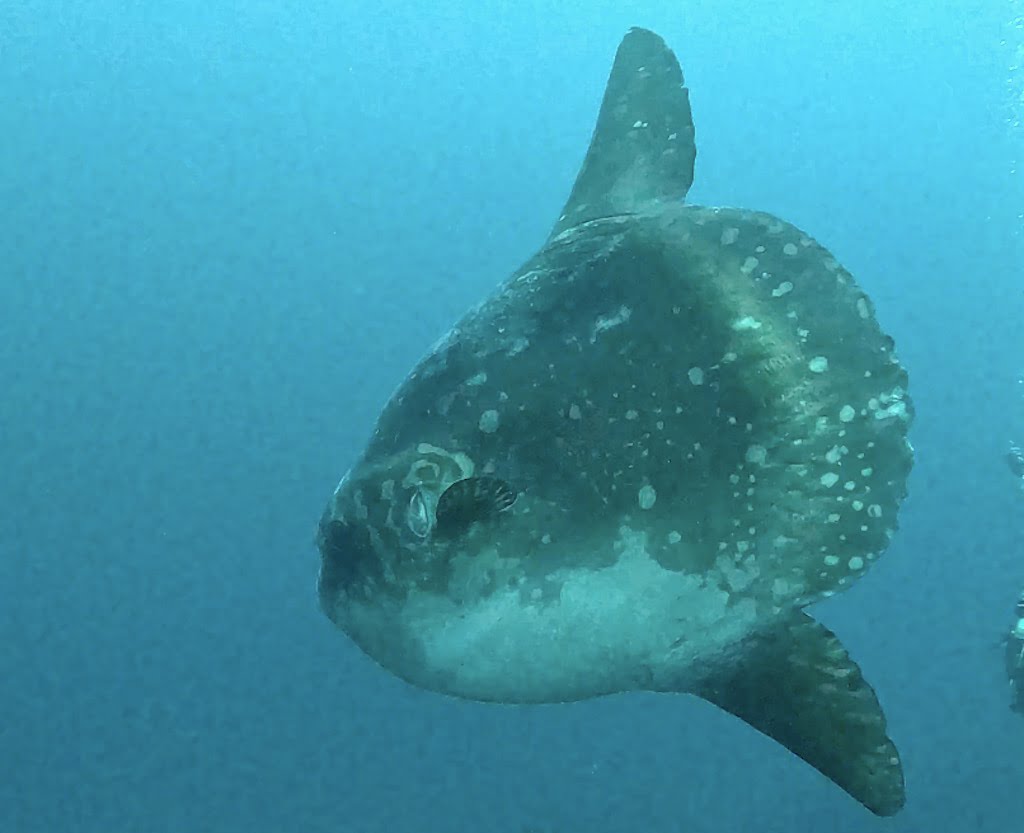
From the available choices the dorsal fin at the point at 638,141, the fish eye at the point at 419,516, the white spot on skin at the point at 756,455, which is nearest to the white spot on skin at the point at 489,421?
the fish eye at the point at 419,516

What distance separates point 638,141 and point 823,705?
1923mm

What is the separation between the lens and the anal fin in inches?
95.6

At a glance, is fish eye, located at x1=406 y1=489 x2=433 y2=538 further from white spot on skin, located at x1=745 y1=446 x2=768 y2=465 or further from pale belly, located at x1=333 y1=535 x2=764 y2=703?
white spot on skin, located at x1=745 y1=446 x2=768 y2=465

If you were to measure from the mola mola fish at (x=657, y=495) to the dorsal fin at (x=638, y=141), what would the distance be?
20.7 inches

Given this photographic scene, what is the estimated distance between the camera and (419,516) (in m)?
2.24

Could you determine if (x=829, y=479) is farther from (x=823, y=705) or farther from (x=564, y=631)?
(x=564, y=631)

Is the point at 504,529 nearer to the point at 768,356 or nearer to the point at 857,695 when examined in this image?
the point at 768,356

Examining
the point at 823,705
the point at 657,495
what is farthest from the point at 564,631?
the point at 823,705

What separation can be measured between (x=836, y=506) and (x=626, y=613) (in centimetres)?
63

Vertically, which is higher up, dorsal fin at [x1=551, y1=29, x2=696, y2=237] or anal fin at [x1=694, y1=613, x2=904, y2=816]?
dorsal fin at [x1=551, y1=29, x2=696, y2=237]

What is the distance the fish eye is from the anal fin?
949mm

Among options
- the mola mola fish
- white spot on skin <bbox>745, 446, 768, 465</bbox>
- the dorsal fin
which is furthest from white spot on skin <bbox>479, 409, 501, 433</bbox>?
the dorsal fin

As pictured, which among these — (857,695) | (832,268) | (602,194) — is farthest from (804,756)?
(602,194)

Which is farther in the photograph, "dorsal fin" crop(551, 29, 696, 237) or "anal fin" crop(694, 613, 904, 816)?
"dorsal fin" crop(551, 29, 696, 237)
